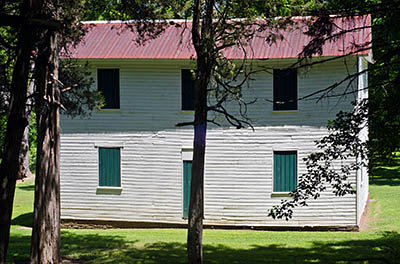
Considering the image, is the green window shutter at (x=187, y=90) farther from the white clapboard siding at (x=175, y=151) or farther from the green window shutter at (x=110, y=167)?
the green window shutter at (x=110, y=167)

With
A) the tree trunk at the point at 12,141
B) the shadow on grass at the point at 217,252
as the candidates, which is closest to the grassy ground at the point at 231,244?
the shadow on grass at the point at 217,252

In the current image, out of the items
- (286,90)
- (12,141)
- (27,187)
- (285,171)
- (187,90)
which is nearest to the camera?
(12,141)

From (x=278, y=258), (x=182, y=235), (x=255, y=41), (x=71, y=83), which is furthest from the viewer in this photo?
(x=255, y=41)

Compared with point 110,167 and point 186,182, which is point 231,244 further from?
point 110,167

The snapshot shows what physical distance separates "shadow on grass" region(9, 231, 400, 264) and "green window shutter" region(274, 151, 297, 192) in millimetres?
3328

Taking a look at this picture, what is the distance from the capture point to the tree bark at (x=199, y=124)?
53.2 feet

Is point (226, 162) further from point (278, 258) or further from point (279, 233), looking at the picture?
point (278, 258)

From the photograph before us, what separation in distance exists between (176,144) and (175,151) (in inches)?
11.0

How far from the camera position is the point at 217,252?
746 inches

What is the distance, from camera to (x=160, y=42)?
24.7 meters

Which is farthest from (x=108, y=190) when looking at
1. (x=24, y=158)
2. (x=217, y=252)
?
(x=24, y=158)

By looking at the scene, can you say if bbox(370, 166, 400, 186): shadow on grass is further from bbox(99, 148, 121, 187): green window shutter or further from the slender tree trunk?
the slender tree trunk

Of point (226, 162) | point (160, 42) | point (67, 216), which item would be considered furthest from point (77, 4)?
point (67, 216)

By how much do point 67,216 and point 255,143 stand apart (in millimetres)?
8317
